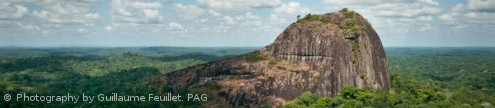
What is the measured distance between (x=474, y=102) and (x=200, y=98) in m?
47.4

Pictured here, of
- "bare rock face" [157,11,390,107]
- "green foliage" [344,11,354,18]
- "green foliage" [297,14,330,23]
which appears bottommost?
"bare rock face" [157,11,390,107]

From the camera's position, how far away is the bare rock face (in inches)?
2586

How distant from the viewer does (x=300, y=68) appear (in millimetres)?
68500

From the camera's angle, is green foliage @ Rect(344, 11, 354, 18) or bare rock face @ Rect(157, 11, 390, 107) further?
green foliage @ Rect(344, 11, 354, 18)

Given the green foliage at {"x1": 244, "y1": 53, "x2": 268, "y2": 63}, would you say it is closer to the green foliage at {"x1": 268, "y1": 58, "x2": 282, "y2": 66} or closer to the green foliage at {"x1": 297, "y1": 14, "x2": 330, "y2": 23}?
the green foliage at {"x1": 268, "y1": 58, "x2": 282, "y2": 66}

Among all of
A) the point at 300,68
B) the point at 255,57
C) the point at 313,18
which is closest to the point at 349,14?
the point at 313,18

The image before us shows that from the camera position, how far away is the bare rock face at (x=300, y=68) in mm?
65688

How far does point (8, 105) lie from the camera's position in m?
62.9

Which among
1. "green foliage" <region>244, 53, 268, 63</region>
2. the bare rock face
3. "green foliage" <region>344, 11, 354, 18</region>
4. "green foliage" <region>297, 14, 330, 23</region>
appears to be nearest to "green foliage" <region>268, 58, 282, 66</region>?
the bare rock face

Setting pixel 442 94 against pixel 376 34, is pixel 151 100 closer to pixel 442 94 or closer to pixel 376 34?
pixel 376 34

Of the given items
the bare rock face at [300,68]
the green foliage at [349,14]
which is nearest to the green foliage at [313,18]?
the bare rock face at [300,68]

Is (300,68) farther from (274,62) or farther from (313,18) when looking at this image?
(313,18)

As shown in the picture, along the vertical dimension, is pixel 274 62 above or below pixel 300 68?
above

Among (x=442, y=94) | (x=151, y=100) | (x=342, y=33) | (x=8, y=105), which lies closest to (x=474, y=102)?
(x=442, y=94)
